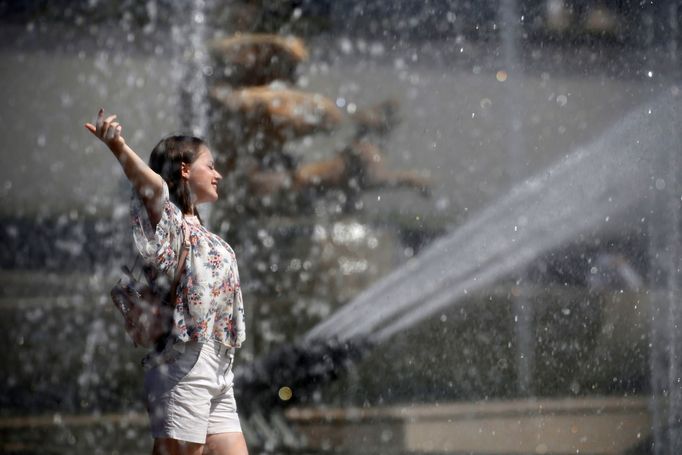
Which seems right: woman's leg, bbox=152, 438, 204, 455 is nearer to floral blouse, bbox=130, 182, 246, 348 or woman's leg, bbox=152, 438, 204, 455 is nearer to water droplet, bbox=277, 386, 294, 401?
floral blouse, bbox=130, 182, 246, 348

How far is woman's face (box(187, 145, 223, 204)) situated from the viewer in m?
2.39

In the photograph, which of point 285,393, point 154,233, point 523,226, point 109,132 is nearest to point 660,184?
point 523,226

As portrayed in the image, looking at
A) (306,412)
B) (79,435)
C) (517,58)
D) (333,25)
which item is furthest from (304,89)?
(79,435)

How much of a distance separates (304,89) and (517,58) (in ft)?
3.14

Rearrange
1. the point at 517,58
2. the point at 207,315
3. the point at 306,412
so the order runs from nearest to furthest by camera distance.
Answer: the point at 207,315, the point at 306,412, the point at 517,58

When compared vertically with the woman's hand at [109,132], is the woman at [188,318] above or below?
below

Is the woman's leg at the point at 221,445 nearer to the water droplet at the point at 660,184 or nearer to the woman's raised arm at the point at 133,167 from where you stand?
the woman's raised arm at the point at 133,167

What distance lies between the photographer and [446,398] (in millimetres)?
→ 3855

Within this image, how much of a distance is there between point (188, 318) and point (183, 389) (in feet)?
0.49

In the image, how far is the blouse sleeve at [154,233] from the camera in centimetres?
217

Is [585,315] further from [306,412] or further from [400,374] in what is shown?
[306,412]

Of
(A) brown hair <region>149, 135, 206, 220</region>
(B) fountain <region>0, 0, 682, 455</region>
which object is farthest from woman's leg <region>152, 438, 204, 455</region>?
(B) fountain <region>0, 0, 682, 455</region>

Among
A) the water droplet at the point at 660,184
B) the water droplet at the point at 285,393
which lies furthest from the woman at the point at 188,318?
the water droplet at the point at 660,184

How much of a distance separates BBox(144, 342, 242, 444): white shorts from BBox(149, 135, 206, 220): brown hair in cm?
33
